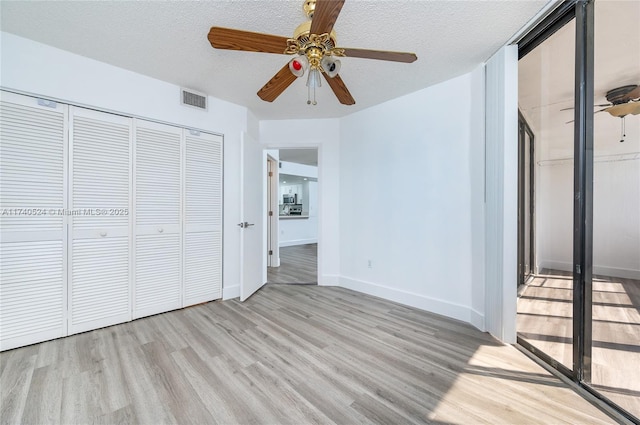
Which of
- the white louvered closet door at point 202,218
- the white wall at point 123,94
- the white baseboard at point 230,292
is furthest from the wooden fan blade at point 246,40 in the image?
the white baseboard at point 230,292

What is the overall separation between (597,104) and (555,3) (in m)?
0.74

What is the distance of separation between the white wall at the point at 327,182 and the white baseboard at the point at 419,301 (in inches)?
12.3

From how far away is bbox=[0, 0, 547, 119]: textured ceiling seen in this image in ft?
5.47

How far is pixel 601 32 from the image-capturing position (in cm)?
154

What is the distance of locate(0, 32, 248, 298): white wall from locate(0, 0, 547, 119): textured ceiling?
11cm

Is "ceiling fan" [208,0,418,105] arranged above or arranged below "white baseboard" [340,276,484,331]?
above

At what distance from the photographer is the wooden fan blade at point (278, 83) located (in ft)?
5.56

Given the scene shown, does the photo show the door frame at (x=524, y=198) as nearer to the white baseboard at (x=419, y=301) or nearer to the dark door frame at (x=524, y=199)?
the dark door frame at (x=524, y=199)

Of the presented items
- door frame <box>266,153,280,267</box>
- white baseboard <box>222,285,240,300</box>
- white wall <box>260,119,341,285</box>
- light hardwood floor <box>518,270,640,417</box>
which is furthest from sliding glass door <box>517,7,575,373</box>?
door frame <box>266,153,280,267</box>

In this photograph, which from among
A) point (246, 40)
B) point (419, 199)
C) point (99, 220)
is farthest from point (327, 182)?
point (99, 220)

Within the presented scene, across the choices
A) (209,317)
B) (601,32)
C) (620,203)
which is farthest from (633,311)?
(209,317)

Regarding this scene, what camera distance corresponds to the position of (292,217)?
7.49 metres

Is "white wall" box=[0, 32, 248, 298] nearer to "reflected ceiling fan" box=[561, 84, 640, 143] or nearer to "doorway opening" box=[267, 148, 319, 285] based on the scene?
"doorway opening" box=[267, 148, 319, 285]

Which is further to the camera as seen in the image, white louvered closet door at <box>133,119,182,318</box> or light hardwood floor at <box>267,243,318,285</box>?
light hardwood floor at <box>267,243,318,285</box>
